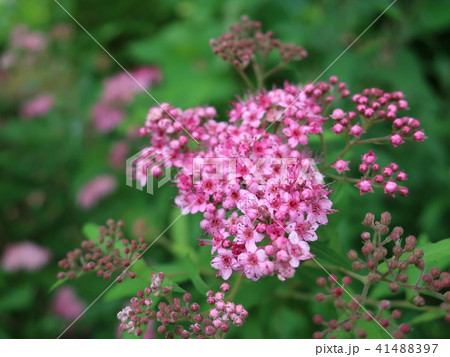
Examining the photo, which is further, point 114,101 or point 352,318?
point 114,101

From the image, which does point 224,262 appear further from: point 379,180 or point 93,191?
point 93,191

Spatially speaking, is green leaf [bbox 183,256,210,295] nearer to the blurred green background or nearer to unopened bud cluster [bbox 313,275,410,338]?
unopened bud cluster [bbox 313,275,410,338]

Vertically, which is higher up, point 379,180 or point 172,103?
point 172,103

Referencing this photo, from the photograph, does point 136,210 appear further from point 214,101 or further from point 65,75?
point 65,75

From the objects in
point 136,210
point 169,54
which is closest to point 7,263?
point 136,210

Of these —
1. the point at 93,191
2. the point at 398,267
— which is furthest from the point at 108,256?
the point at 93,191

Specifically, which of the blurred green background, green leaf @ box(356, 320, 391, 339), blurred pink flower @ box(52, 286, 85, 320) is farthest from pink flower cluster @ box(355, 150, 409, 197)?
blurred pink flower @ box(52, 286, 85, 320)
